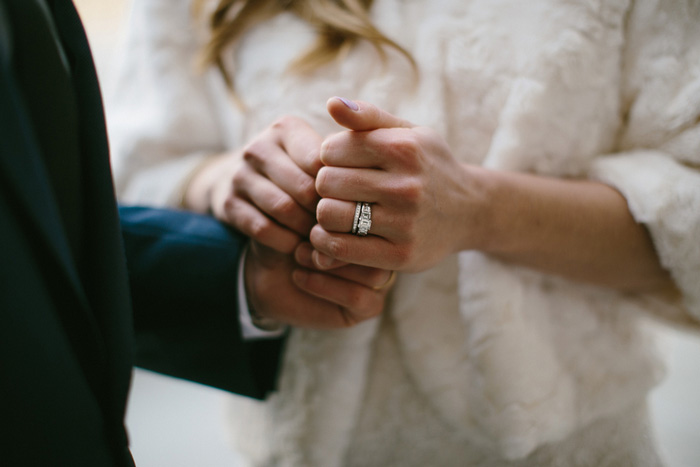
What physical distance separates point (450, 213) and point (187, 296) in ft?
1.13

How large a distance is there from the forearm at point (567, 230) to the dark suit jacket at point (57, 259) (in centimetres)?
39

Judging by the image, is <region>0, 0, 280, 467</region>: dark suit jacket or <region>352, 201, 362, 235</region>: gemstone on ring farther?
<region>352, 201, 362, 235</region>: gemstone on ring

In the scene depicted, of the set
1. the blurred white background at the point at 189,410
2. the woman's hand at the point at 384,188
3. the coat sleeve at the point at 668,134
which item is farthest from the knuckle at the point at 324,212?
the blurred white background at the point at 189,410

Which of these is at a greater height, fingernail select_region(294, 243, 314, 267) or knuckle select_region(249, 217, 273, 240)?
knuckle select_region(249, 217, 273, 240)

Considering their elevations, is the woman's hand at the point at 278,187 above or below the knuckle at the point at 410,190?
below

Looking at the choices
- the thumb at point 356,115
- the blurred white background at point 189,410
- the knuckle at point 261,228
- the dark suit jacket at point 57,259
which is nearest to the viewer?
the dark suit jacket at point 57,259

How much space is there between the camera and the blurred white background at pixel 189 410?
1002mm

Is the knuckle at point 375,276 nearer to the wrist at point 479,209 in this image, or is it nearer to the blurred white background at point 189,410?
the wrist at point 479,209

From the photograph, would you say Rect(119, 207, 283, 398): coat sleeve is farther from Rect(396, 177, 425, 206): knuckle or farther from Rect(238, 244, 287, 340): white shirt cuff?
Rect(396, 177, 425, 206): knuckle

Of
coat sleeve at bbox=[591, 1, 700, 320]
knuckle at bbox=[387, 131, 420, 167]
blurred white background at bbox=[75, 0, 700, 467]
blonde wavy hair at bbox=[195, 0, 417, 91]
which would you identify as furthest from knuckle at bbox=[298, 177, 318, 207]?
blurred white background at bbox=[75, 0, 700, 467]

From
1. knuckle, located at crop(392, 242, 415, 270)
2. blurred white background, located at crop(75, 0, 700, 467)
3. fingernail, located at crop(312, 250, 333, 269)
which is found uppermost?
knuckle, located at crop(392, 242, 415, 270)

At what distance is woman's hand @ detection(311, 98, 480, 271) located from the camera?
38cm

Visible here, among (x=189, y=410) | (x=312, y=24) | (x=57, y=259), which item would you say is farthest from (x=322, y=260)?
(x=189, y=410)

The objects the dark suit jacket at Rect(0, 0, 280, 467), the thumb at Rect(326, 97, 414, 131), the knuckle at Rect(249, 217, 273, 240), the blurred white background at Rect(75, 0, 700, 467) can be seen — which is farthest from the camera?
the blurred white background at Rect(75, 0, 700, 467)
